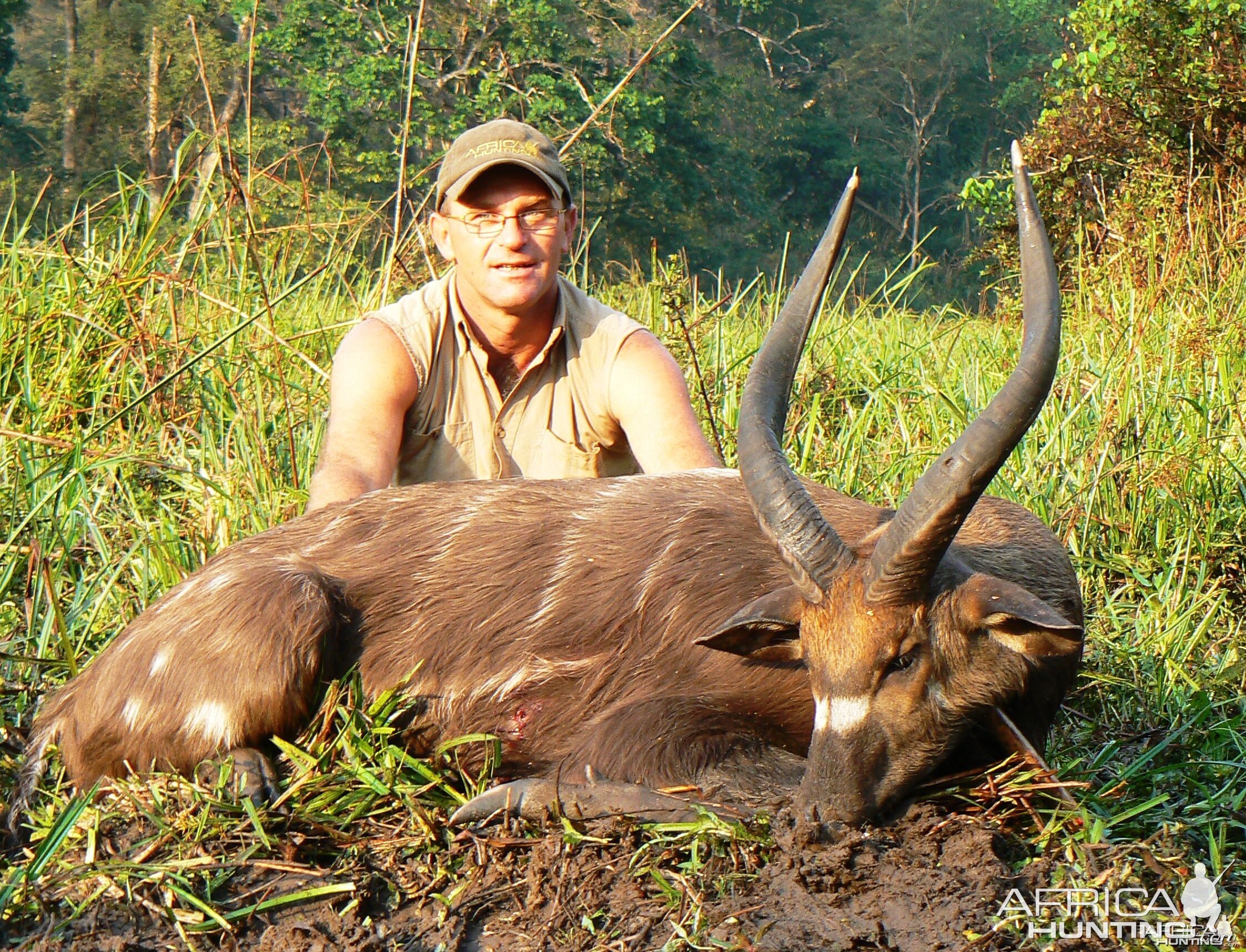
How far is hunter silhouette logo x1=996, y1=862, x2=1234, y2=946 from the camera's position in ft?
8.76

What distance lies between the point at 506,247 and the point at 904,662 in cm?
219

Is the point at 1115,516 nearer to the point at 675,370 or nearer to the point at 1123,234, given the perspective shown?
the point at 675,370

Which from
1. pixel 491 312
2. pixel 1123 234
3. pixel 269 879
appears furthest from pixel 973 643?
pixel 1123 234

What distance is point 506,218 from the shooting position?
462 centimetres

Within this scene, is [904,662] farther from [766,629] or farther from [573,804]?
[573,804]

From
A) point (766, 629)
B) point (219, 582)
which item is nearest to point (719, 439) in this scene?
point (766, 629)

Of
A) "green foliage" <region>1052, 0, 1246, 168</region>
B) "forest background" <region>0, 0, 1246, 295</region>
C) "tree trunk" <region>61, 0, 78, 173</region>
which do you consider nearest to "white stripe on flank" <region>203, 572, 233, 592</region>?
"forest background" <region>0, 0, 1246, 295</region>

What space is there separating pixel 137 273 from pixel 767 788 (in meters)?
4.15

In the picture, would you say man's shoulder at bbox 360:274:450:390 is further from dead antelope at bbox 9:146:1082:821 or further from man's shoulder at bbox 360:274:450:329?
dead antelope at bbox 9:146:1082:821

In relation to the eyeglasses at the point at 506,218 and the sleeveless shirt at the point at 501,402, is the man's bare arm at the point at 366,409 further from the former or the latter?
the eyeglasses at the point at 506,218

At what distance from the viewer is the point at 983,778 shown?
337 centimetres

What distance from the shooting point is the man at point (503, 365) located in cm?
461

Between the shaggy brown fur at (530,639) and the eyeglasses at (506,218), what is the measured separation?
1.10m

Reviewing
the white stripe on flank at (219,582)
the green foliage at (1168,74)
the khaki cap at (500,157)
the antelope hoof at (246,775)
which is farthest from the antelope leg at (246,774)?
the green foliage at (1168,74)
